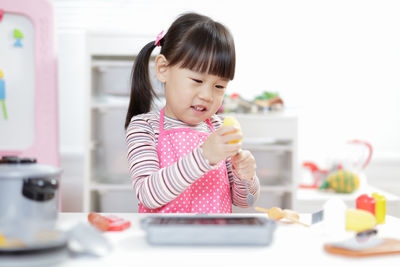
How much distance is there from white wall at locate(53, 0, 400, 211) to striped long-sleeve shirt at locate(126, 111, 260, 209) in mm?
1334

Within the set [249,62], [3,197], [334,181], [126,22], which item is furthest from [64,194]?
[3,197]

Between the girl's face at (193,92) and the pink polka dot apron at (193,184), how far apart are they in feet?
0.17

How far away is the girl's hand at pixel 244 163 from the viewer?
2.83 ft

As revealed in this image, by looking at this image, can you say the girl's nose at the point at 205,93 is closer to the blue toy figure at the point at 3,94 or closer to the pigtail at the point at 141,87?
the pigtail at the point at 141,87

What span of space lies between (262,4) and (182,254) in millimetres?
2056

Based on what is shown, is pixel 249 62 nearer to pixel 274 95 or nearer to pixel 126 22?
pixel 274 95

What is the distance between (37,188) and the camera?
1.98ft

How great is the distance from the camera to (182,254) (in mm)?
549

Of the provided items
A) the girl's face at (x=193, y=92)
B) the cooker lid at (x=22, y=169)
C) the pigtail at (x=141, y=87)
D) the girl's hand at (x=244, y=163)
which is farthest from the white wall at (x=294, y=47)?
the cooker lid at (x=22, y=169)

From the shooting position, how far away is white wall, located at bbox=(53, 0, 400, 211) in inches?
94.1

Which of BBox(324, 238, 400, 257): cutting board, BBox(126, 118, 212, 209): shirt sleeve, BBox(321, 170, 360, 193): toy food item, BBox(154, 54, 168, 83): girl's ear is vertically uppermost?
BBox(154, 54, 168, 83): girl's ear

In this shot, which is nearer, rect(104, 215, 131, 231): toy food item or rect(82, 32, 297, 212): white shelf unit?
rect(104, 215, 131, 231): toy food item

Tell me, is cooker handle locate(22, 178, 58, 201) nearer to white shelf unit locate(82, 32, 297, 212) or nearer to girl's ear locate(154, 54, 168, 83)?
girl's ear locate(154, 54, 168, 83)

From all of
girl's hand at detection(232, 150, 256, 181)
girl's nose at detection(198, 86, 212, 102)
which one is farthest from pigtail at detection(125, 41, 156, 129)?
girl's hand at detection(232, 150, 256, 181)
